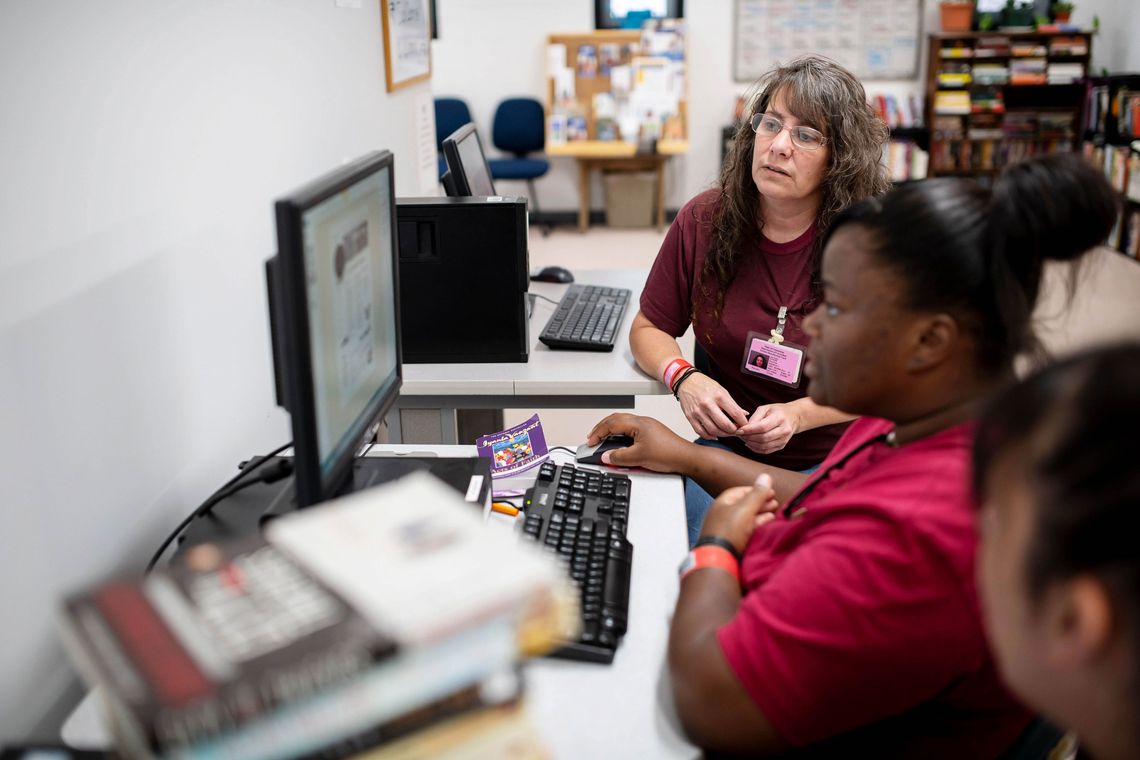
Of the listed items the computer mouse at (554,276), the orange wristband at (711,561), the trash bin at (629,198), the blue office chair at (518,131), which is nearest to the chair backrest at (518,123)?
the blue office chair at (518,131)

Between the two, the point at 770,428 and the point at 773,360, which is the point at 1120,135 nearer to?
the point at 773,360

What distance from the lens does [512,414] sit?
12.6 ft

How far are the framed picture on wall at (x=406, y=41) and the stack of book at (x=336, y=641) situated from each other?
7.31 ft

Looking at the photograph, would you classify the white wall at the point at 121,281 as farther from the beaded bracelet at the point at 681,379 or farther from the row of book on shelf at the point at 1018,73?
the row of book on shelf at the point at 1018,73

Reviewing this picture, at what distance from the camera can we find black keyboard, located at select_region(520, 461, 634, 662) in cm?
117

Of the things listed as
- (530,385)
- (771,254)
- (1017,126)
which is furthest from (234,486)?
(1017,126)

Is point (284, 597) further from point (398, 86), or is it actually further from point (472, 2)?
point (472, 2)

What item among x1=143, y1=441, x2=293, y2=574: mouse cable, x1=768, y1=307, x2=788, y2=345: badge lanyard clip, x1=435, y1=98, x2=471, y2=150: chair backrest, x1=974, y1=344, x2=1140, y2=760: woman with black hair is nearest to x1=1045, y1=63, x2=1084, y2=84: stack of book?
x1=435, y1=98, x2=471, y2=150: chair backrest

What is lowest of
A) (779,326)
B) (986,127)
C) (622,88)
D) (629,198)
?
(629,198)

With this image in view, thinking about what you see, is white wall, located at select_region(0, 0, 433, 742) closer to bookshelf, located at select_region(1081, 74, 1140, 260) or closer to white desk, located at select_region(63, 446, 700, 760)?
white desk, located at select_region(63, 446, 700, 760)

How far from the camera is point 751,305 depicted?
6.68ft

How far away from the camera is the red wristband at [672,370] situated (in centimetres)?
204

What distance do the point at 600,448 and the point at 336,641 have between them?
1.12 m

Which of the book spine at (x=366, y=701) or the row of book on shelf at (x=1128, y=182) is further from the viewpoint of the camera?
the row of book on shelf at (x=1128, y=182)
